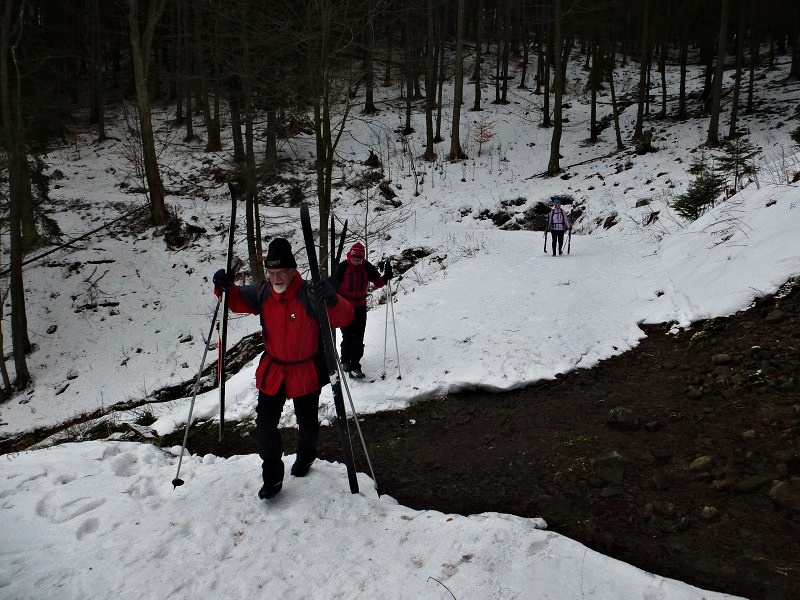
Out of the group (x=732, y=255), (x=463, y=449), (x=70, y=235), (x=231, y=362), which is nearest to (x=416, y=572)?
(x=463, y=449)

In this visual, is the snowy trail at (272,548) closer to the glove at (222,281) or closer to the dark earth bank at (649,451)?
the dark earth bank at (649,451)

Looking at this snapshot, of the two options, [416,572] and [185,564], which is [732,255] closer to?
[416,572]

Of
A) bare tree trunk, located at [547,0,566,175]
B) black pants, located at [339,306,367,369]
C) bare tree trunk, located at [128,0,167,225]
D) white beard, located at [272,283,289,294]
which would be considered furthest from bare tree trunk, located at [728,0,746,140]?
bare tree trunk, located at [128,0,167,225]

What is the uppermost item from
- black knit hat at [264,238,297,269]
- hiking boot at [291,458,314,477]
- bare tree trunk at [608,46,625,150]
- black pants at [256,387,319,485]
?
bare tree trunk at [608,46,625,150]

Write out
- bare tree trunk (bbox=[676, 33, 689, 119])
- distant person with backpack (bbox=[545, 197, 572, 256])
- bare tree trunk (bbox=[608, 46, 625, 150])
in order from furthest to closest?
bare tree trunk (bbox=[676, 33, 689, 119]) → bare tree trunk (bbox=[608, 46, 625, 150]) → distant person with backpack (bbox=[545, 197, 572, 256])

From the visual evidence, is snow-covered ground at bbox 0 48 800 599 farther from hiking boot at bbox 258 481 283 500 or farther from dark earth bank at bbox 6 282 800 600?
dark earth bank at bbox 6 282 800 600

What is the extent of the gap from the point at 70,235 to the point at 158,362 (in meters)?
9.73

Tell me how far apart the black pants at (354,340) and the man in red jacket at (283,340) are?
10.0 ft

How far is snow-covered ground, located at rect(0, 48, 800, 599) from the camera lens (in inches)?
130

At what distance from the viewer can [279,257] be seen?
3.97 meters

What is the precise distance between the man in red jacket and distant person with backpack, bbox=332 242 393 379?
2741mm

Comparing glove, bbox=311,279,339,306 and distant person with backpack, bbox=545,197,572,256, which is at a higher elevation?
glove, bbox=311,279,339,306

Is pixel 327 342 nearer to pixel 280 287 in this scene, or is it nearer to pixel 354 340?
pixel 280 287

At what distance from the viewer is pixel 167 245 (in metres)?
19.8
